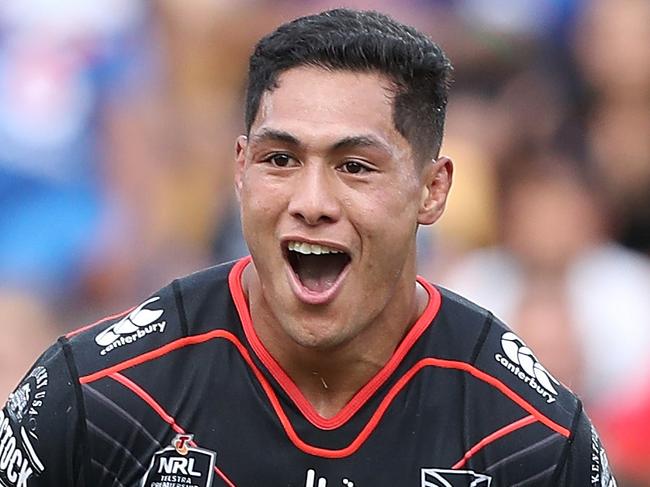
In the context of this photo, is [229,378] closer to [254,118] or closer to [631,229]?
[254,118]

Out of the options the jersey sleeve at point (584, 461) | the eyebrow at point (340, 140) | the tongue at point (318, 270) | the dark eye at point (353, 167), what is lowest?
the jersey sleeve at point (584, 461)

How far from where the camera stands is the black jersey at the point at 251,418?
13.1 feet

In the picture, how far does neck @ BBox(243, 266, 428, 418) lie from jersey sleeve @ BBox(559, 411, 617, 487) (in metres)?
0.55

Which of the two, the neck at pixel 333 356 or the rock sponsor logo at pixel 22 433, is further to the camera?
the neck at pixel 333 356

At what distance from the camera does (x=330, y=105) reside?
392 centimetres

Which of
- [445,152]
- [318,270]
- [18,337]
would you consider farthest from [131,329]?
[445,152]

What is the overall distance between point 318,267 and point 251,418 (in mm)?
437

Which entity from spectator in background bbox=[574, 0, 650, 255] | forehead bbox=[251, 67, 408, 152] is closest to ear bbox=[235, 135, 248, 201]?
forehead bbox=[251, 67, 408, 152]

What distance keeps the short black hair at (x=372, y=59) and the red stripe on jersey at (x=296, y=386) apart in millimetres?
466

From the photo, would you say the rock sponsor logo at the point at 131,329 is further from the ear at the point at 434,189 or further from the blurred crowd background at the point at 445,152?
the blurred crowd background at the point at 445,152

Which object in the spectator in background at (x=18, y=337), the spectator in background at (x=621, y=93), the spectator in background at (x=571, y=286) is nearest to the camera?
the spectator in background at (x=18, y=337)

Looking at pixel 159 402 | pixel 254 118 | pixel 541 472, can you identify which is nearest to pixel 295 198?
pixel 254 118

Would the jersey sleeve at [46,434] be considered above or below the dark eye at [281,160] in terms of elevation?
below

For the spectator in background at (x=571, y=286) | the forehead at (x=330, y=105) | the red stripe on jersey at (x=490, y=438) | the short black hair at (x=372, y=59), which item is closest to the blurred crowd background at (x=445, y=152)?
the spectator in background at (x=571, y=286)
